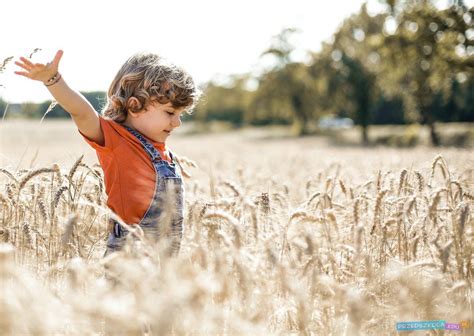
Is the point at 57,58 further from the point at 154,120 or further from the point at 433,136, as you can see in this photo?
the point at 433,136

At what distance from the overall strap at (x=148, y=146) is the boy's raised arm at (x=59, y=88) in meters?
0.33

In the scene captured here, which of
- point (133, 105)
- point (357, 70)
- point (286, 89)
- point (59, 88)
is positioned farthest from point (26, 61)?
point (286, 89)

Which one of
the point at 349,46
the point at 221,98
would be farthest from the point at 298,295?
the point at 221,98

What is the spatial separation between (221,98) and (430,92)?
5096cm

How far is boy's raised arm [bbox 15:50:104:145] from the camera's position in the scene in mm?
2600

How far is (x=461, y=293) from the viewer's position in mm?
2449

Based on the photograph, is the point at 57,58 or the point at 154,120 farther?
the point at 154,120

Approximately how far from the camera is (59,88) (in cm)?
265

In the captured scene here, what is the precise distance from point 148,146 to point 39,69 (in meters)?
0.77

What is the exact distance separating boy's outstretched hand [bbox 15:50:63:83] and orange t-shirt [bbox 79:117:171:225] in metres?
0.43

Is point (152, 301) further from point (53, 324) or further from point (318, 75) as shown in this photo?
point (318, 75)

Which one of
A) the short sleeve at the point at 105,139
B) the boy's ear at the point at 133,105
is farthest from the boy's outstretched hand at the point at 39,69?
the boy's ear at the point at 133,105

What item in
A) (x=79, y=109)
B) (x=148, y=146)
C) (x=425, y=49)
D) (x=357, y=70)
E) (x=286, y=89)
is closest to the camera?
(x=79, y=109)

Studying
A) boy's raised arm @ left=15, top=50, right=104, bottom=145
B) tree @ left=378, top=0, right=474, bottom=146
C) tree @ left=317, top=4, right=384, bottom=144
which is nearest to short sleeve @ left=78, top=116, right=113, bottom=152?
boy's raised arm @ left=15, top=50, right=104, bottom=145
